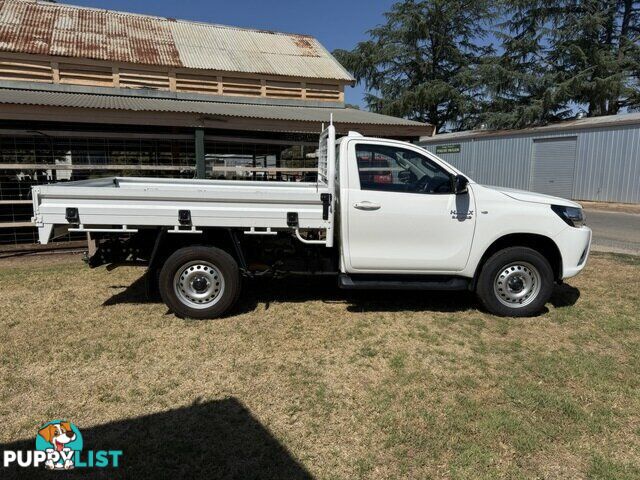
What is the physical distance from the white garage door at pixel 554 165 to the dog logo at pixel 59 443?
22732mm

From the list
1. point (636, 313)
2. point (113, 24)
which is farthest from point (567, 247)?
point (113, 24)

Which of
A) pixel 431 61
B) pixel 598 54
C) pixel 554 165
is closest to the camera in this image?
pixel 554 165

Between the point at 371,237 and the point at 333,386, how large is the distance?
1.82 m

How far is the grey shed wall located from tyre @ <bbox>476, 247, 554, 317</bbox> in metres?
17.1

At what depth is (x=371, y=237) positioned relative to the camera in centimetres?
494

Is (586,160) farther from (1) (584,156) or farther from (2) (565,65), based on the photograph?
(2) (565,65)

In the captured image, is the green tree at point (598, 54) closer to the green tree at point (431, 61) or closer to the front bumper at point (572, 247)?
the green tree at point (431, 61)

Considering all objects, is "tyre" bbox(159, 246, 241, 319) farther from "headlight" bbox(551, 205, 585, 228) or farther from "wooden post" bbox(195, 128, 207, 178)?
"wooden post" bbox(195, 128, 207, 178)

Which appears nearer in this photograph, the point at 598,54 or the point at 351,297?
the point at 351,297

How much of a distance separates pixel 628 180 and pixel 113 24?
66.8 ft

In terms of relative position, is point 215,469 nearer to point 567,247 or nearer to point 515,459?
point 515,459

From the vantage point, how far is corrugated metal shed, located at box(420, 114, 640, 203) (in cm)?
1867

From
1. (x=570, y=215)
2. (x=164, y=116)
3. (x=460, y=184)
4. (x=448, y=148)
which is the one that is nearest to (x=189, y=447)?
(x=460, y=184)

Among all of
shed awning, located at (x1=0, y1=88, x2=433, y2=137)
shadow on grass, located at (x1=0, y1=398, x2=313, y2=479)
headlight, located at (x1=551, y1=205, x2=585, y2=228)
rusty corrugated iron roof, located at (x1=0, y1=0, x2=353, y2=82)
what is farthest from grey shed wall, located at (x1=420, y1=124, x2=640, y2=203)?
shadow on grass, located at (x1=0, y1=398, x2=313, y2=479)
